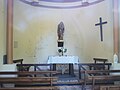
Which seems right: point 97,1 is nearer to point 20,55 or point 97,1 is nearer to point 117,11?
point 117,11

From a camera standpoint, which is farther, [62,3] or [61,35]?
[62,3]

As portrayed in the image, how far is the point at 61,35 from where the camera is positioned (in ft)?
29.9

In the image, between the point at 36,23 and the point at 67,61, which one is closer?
the point at 67,61

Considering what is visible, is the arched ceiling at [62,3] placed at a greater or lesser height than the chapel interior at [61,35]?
greater

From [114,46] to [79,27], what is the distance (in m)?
2.80

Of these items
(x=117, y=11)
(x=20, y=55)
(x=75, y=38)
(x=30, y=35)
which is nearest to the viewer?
(x=117, y=11)

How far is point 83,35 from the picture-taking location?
10156mm

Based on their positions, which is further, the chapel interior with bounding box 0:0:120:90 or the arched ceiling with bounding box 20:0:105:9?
the arched ceiling with bounding box 20:0:105:9

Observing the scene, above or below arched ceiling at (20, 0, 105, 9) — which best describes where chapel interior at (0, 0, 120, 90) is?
below

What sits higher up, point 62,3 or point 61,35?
point 62,3

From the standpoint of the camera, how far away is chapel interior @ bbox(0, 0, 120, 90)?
748 cm

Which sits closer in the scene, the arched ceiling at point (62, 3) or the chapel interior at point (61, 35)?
the chapel interior at point (61, 35)

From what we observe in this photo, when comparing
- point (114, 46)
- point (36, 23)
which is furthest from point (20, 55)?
point (114, 46)

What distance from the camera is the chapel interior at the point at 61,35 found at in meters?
7.48
